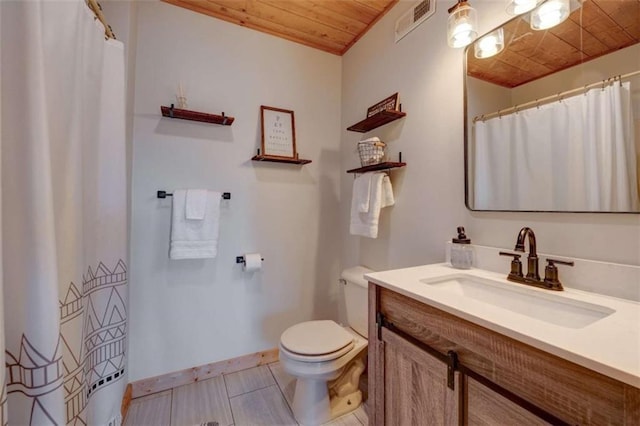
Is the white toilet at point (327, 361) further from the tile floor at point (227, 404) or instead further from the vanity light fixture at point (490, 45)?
the vanity light fixture at point (490, 45)

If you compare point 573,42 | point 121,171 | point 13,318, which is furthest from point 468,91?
point 13,318

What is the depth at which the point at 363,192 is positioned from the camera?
1707 mm

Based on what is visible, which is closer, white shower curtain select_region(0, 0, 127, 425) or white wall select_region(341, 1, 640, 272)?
white shower curtain select_region(0, 0, 127, 425)

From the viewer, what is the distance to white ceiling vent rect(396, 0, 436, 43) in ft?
4.84

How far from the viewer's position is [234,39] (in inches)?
→ 74.9

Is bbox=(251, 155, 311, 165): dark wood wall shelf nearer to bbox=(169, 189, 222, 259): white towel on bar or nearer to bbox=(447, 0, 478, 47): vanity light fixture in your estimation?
bbox=(169, 189, 222, 259): white towel on bar

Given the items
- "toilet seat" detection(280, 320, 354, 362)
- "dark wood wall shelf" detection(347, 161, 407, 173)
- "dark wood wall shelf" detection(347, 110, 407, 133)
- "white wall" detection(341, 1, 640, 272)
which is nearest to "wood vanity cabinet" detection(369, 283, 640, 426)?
"toilet seat" detection(280, 320, 354, 362)

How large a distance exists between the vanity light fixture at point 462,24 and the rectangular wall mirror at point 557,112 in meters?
0.09

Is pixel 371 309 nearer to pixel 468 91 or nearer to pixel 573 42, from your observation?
pixel 468 91

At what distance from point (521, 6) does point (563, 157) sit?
1.97ft

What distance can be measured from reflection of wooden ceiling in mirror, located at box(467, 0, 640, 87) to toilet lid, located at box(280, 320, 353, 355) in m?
1.46

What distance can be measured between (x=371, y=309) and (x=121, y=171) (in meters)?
1.16

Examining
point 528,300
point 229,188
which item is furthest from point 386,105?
point 528,300

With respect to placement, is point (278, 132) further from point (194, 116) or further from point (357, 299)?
point (357, 299)
